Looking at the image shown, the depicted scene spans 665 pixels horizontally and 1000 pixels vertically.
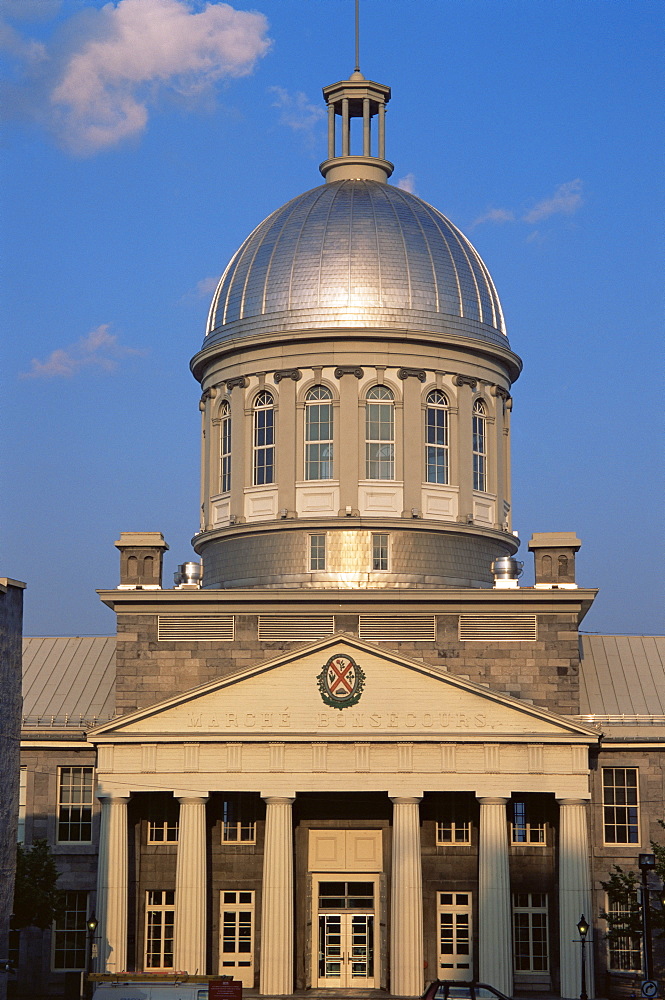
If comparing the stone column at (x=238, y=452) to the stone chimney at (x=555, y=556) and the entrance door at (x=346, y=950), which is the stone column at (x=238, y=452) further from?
the entrance door at (x=346, y=950)

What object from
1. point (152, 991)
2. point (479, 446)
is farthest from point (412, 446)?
point (152, 991)

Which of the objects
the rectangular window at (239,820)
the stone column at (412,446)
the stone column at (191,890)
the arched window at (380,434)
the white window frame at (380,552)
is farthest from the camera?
the arched window at (380,434)

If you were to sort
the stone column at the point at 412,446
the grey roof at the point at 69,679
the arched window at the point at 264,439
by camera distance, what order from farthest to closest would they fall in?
the arched window at the point at 264,439
the stone column at the point at 412,446
the grey roof at the point at 69,679

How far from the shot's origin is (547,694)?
176 feet

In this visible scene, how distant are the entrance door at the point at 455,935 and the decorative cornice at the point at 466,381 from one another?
1761 centimetres

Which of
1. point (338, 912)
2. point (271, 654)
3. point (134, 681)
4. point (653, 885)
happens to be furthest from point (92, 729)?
point (653, 885)

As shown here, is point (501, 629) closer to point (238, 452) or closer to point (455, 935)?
point (455, 935)

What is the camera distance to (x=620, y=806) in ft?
175

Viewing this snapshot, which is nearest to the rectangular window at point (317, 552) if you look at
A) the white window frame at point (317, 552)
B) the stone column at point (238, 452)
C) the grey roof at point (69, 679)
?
the white window frame at point (317, 552)

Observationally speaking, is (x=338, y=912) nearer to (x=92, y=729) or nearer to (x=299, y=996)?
(x=299, y=996)

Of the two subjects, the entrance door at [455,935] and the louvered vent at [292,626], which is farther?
the louvered vent at [292,626]

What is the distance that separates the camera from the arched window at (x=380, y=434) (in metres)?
58.5

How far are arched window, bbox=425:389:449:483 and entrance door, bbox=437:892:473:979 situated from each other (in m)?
14.3

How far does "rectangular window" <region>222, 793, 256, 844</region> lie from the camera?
5369 cm
